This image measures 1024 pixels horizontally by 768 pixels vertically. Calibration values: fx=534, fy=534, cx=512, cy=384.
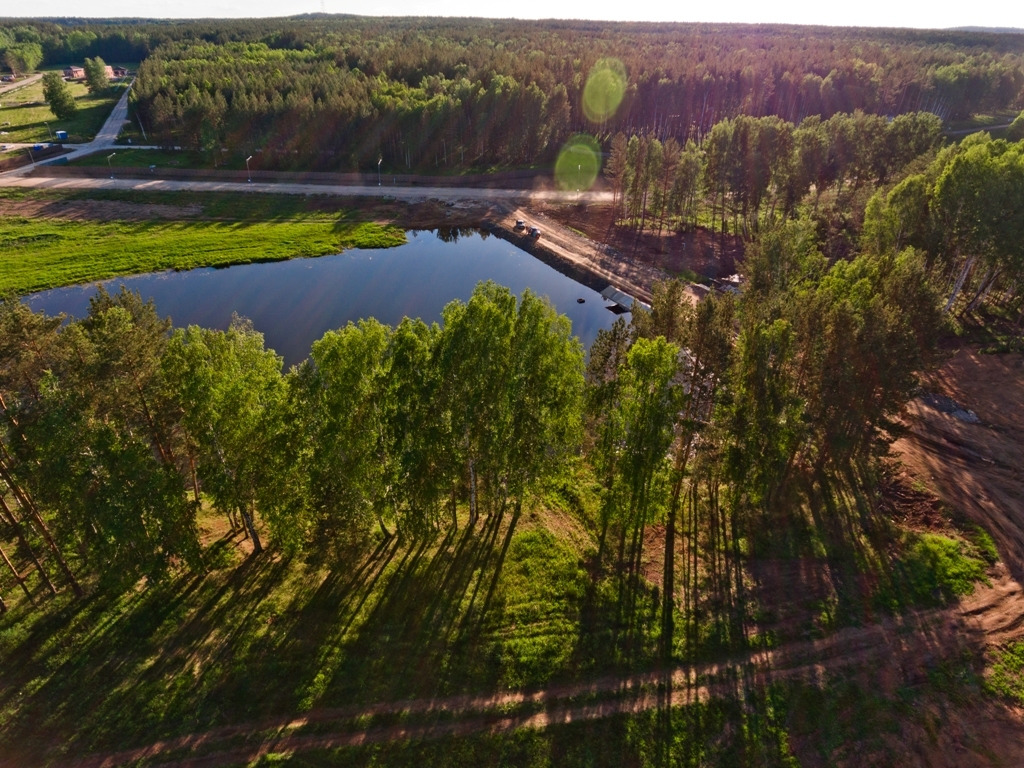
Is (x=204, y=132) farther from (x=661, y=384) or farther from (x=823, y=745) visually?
(x=823, y=745)

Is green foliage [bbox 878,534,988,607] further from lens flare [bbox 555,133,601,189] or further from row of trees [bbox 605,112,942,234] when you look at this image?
lens flare [bbox 555,133,601,189]

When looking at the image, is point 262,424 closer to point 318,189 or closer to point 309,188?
point 318,189

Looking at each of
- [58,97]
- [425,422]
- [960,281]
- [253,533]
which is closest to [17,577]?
[253,533]

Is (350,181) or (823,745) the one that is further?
(350,181)

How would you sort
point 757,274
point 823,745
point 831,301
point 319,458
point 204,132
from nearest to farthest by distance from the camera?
point 823,745 < point 319,458 < point 831,301 < point 757,274 < point 204,132

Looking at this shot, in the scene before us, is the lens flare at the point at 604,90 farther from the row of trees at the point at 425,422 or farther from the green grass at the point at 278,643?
the green grass at the point at 278,643

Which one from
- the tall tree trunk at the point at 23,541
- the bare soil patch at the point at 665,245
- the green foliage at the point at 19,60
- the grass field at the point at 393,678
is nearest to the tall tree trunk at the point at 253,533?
the grass field at the point at 393,678

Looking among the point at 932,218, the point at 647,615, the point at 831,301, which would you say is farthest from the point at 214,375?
the point at 932,218

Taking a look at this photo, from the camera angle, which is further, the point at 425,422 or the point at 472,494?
the point at 472,494
